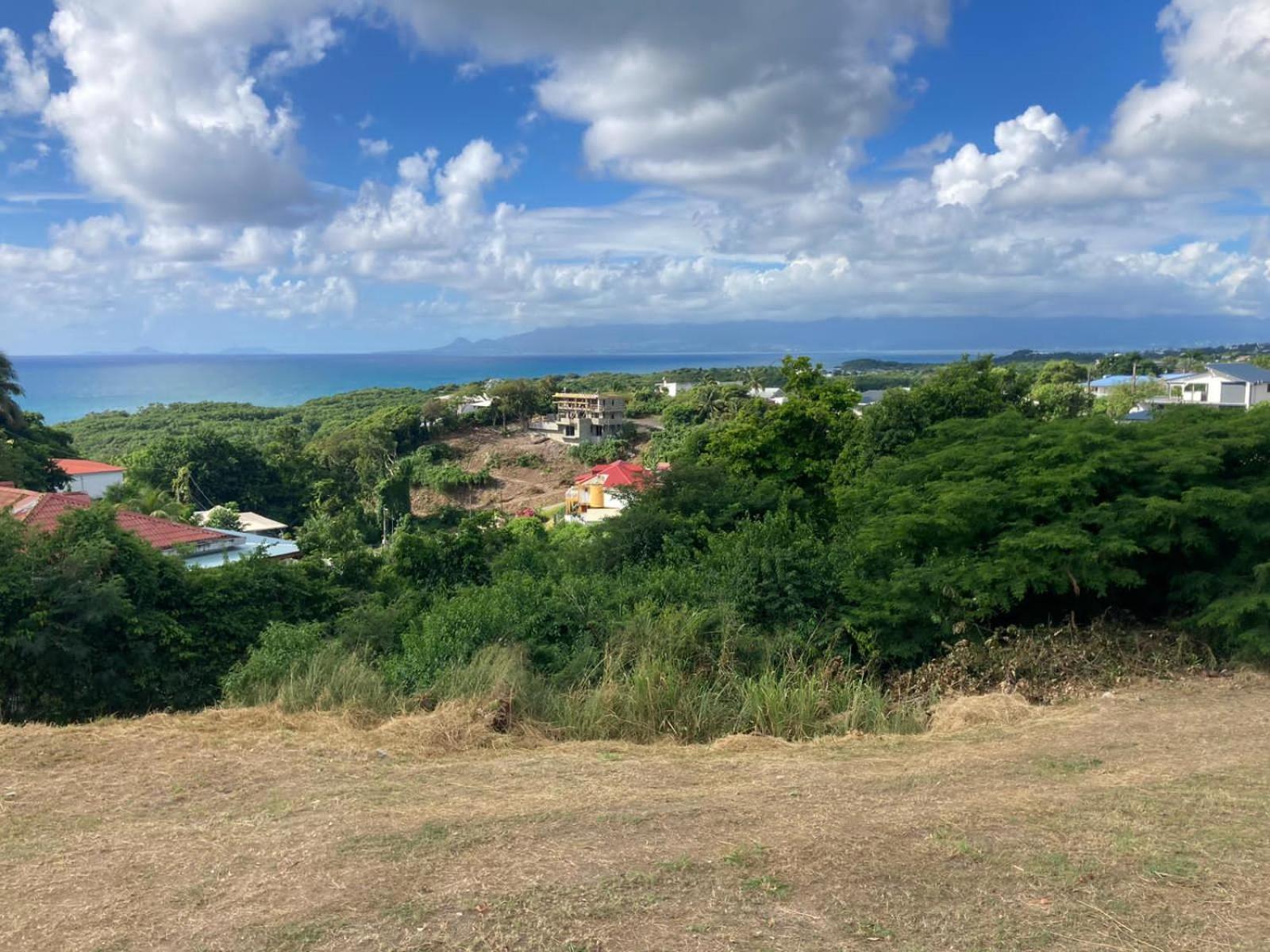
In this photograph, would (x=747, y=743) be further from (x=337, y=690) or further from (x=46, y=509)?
(x=46, y=509)

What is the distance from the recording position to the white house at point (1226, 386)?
5497 cm

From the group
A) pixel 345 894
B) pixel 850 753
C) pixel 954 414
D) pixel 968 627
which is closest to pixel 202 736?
pixel 345 894

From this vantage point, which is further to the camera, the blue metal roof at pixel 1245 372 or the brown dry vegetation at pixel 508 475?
the blue metal roof at pixel 1245 372

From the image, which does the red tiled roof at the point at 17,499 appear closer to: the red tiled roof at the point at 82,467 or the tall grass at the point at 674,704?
the tall grass at the point at 674,704

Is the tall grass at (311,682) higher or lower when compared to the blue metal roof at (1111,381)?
higher

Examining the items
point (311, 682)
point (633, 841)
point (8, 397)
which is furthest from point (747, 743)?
point (8, 397)

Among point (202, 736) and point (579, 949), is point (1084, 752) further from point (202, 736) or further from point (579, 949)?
point (202, 736)

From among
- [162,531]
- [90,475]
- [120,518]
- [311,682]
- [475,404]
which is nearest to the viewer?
[311,682]

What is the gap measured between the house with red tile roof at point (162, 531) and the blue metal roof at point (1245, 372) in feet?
189

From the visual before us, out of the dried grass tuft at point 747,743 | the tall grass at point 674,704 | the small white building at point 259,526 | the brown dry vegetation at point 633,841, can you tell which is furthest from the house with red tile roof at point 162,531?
the dried grass tuft at point 747,743

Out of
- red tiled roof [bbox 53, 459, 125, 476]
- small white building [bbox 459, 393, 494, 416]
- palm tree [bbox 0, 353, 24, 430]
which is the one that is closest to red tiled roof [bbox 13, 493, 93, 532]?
red tiled roof [bbox 53, 459, 125, 476]

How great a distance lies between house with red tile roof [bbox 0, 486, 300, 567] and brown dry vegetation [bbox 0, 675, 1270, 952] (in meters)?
10.1

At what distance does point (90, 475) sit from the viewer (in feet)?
129

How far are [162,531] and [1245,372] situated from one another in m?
64.2
